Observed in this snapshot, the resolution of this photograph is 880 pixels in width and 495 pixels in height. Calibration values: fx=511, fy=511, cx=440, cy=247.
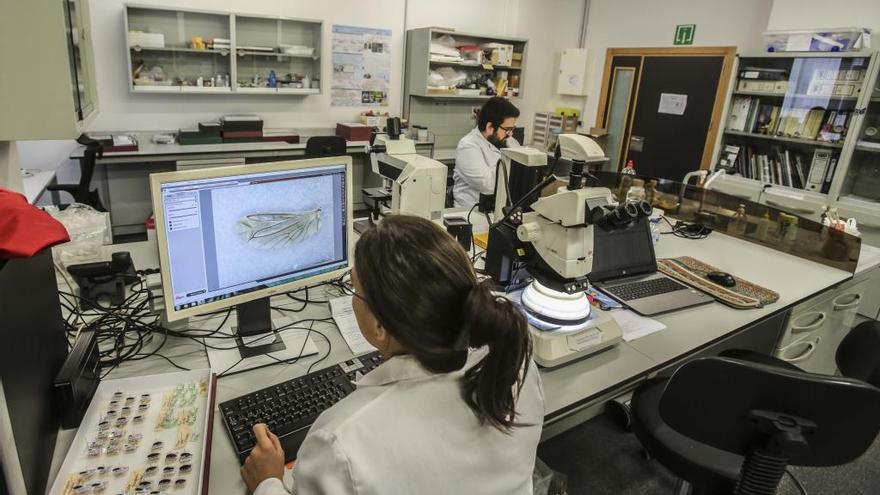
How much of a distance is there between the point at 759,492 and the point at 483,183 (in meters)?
2.36

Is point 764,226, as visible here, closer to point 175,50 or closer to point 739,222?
point 739,222

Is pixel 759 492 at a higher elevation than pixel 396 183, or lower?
lower

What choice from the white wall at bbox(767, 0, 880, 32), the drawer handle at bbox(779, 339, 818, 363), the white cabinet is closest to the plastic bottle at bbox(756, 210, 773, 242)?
the drawer handle at bbox(779, 339, 818, 363)

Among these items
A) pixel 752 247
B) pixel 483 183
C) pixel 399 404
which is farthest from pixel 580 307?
pixel 483 183

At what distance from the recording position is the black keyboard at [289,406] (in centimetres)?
100

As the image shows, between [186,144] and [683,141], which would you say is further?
[683,141]

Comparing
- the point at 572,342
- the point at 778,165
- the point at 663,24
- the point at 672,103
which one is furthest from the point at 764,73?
the point at 572,342

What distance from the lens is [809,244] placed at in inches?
92.9

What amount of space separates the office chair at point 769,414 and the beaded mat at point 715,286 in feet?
2.33

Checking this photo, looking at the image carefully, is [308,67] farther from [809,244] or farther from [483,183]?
[809,244]

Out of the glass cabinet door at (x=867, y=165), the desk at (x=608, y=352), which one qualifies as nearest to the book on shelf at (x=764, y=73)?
the glass cabinet door at (x=867, y=165)

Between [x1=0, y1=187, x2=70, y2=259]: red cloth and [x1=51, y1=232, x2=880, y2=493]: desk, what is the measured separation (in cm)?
44

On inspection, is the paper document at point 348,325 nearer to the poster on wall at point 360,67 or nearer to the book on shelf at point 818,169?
the poster on wall at point 360,67

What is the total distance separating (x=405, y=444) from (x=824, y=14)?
461 centimetres
